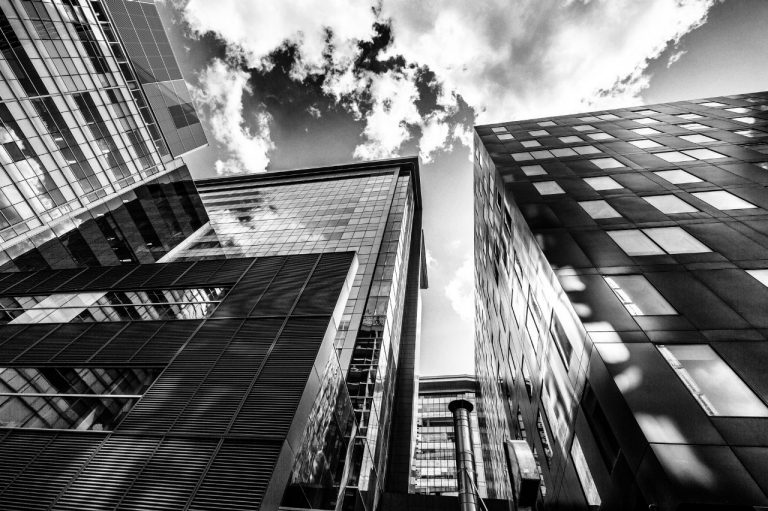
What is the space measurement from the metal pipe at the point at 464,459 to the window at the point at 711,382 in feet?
37.3

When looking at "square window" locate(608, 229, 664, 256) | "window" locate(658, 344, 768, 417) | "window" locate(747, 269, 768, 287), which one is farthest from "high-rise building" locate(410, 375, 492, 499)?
"window" locate(658, 344, 768, 417)

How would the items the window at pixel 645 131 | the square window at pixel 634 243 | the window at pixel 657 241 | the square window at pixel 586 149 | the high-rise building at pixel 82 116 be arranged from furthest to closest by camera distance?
the high-rise building at pixel 82 116 → the window at pixel 645 131 → the square window at pixel 586 149 → the square window at pixel 634 243 → the window at pixel 657 241

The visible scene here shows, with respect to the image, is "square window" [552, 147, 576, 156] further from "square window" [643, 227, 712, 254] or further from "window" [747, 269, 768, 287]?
"window" [747, 269, 768, 287]

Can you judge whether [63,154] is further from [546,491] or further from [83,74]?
[546,491]

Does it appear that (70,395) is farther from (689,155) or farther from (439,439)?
(439,439)

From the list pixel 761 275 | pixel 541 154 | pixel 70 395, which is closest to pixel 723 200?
pixel 761 275

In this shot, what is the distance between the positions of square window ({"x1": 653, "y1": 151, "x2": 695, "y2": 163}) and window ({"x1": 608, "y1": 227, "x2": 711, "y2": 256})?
7.96 m

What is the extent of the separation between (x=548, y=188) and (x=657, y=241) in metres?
6.40

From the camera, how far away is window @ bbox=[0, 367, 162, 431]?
9.84m

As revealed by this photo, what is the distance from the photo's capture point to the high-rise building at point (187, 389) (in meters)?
7.49

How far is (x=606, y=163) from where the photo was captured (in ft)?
63.3

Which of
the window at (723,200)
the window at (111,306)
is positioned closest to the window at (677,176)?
the window at (723,200)

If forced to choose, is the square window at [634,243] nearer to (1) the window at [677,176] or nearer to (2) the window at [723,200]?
(2) the window at [723,200]

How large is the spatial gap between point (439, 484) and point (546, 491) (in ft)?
152
